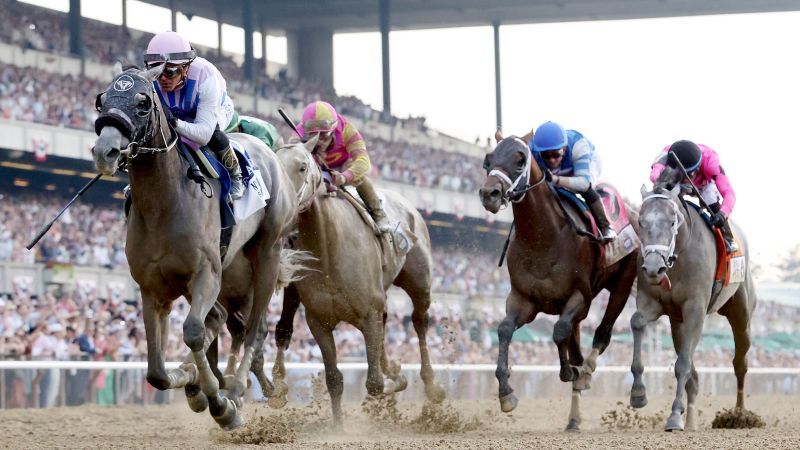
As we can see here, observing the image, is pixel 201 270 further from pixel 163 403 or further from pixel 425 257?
pixel 163 403

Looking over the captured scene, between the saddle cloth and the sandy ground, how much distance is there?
4.01ft

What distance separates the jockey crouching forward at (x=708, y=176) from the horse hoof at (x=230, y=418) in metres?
3.73

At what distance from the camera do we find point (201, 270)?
267 inches

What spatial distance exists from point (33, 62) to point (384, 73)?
13.3 metres

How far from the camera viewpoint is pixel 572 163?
9375 millimetres

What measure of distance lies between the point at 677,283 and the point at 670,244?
1.52ft

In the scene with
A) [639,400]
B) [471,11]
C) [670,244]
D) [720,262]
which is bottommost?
[639,400]

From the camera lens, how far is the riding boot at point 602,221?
30.2 feet

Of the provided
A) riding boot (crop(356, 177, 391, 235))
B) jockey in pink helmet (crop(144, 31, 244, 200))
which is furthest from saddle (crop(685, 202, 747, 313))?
jockey in pink helmet (crop(144, 31, 244, 200))

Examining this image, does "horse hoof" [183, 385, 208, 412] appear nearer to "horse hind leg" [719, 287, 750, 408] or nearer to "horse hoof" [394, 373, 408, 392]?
"horse hoof" [394, 373, 408, 392]

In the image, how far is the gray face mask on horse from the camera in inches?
243

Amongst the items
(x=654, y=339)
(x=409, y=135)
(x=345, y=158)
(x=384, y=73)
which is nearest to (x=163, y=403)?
(x=345, y=158)

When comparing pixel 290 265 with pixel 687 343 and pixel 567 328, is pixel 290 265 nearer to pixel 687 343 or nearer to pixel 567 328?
pixel 567 328

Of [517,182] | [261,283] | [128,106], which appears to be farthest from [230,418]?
[517,182]
